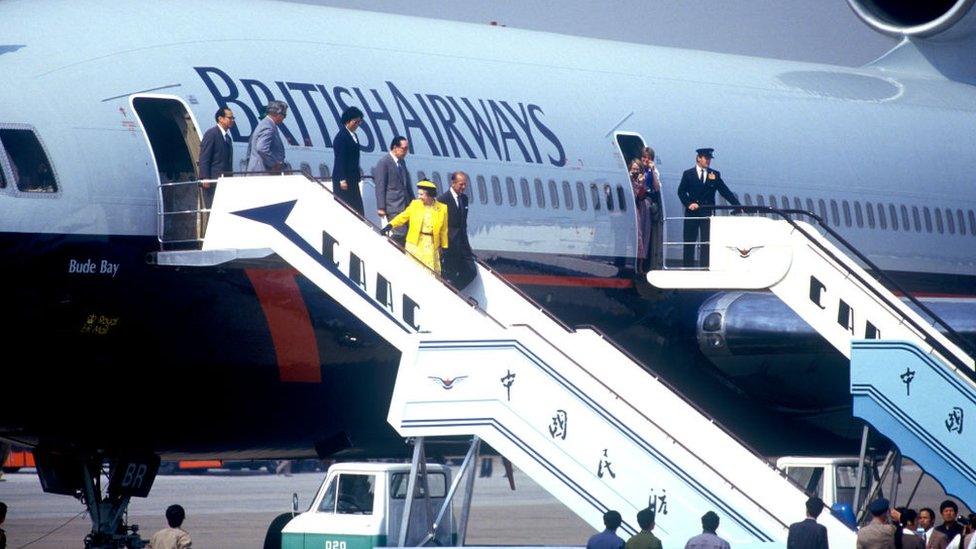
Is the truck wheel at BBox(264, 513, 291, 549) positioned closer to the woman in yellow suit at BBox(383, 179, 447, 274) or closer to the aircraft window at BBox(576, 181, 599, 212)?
the aircraft window at BBox(576, 181, 599, 212)

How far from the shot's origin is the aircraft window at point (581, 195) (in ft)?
64.7

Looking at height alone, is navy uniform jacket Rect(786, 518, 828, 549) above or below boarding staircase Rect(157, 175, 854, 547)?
below

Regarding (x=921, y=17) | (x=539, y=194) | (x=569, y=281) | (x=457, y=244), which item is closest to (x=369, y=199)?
(x=457, y=244)

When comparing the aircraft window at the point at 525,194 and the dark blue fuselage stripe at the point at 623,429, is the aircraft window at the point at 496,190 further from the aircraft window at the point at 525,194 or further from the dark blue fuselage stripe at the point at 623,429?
the dark blue fuselage stripe at the point at 623,429

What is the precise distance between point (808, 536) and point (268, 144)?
5.78 m

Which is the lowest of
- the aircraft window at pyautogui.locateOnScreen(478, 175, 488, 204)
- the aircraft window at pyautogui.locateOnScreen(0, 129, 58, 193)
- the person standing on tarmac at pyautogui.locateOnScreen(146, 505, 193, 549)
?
the person standing on tarmac at pyautogui.locateOnScreen(146, 505, 193, 549)

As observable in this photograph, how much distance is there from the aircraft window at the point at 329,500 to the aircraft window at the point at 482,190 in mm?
3941

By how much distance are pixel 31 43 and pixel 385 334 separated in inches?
155

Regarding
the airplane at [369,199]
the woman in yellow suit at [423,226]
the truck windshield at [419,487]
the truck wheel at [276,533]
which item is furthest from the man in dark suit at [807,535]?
the truck wheel at [276,533]

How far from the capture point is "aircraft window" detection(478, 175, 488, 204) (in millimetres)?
18781

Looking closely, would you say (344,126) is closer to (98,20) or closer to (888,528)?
(98,20)

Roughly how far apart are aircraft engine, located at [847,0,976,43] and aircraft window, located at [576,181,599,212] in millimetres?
10476

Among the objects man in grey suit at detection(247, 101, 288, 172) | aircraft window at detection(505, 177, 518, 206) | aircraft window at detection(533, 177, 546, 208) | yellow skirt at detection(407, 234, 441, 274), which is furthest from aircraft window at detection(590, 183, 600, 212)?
→ man in grey suit at detection(247, 101, 288, 172)

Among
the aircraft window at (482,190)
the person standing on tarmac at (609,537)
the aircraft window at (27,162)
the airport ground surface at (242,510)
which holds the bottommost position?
the airport ground surface at (242,510)
